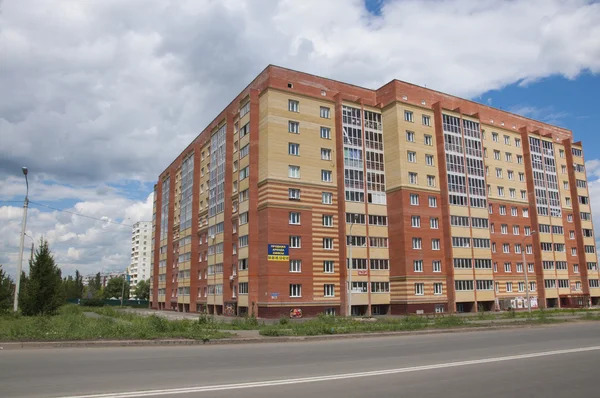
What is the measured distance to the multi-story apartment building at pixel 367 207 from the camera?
148ft

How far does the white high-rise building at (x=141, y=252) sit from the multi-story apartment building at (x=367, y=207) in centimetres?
12339

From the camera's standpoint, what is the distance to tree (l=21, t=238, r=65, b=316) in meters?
33.7

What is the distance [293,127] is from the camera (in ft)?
154

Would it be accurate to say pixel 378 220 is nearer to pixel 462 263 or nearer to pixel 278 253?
pixel 462 263

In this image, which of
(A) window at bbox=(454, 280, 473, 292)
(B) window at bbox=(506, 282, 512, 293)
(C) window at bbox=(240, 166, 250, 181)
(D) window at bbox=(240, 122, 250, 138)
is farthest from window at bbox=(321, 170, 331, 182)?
(B) window at bbox=(506, 282, 512, 293)

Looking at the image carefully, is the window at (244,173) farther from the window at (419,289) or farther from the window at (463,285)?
the window at (463,285)

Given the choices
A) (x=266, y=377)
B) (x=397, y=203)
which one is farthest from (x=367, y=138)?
(x=266, y=377)

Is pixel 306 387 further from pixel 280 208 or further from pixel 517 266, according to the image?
pixel 517 266

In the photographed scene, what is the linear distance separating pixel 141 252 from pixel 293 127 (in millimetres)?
150555

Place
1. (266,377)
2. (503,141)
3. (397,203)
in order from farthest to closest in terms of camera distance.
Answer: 1. (503,141)
2. (397,203)
3. (266,377)

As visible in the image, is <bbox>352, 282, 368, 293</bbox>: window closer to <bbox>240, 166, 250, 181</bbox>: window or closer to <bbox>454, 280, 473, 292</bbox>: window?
<bbox>454, 280, 473, 292</bbox>: window

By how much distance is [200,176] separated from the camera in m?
64.9

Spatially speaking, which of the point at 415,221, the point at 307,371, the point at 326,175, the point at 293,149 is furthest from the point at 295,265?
the point at 307,371

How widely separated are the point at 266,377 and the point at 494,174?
184 ft
